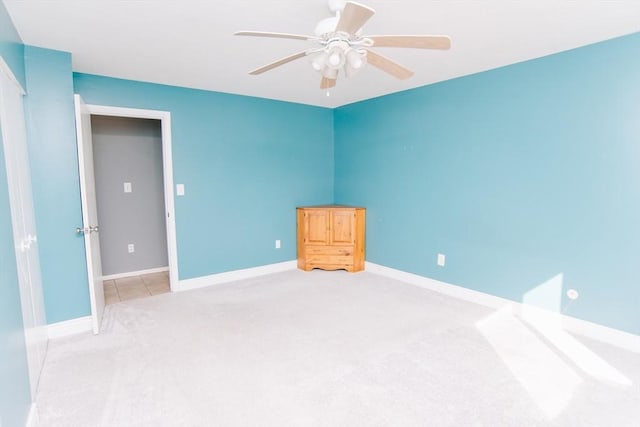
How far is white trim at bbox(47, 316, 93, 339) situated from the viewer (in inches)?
106

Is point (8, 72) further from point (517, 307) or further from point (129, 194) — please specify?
point (517, 307)

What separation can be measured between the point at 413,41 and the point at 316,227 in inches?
121

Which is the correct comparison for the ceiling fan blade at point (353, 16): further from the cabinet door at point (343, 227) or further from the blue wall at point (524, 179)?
the cabinet door at point (343, 227)

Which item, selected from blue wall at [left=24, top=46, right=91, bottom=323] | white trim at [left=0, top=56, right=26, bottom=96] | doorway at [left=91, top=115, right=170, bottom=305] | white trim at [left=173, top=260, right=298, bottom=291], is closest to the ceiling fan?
white trim at [left=0, top=56, right=26, bottom=96]

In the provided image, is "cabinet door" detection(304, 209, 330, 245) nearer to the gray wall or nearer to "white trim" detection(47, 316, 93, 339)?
the gray wall

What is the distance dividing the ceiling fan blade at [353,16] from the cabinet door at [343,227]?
116 inches

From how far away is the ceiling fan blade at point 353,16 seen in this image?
1.33 metres

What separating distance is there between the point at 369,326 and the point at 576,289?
169cm

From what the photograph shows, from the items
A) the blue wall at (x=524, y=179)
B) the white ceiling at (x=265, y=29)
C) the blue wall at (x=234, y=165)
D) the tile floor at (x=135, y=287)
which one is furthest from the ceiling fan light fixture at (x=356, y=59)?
the tile floor at (x=135, y=287)

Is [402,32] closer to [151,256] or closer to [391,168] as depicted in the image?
[391,168]

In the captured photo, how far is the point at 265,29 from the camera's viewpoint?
7.41 feet

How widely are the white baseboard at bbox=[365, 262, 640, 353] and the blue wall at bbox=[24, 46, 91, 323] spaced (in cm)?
324

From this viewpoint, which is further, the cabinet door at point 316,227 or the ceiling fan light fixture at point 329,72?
the cabinet door at point 316,227

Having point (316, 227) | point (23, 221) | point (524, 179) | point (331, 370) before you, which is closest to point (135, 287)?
point (23, 221)
